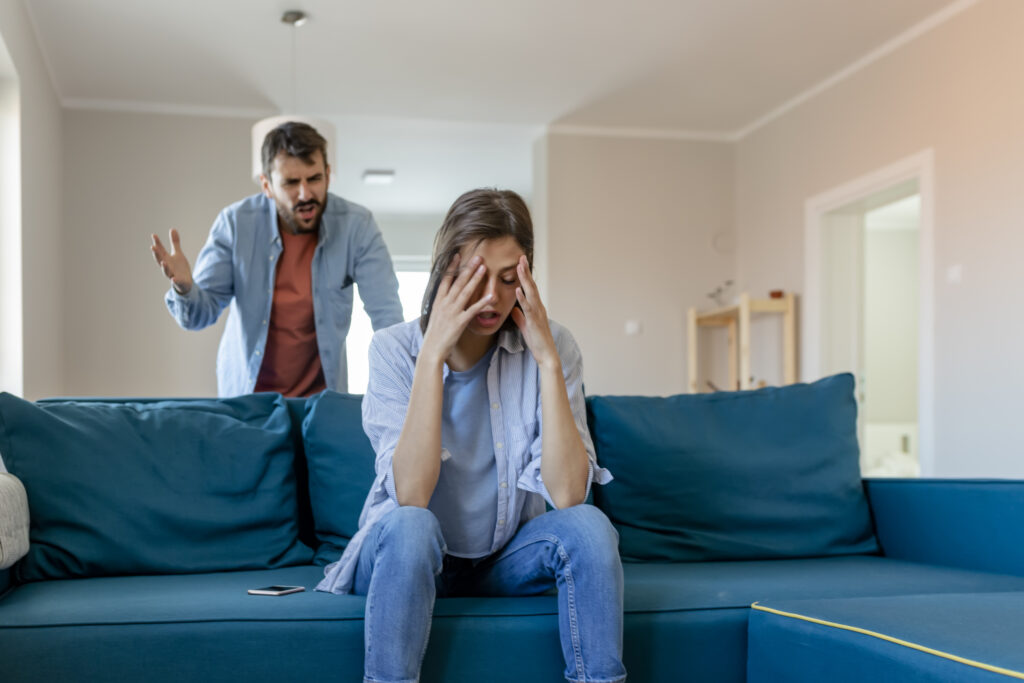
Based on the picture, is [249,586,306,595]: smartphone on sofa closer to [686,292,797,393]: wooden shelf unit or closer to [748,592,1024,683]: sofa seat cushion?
[748,592,1024,683]: sofa seat cushion

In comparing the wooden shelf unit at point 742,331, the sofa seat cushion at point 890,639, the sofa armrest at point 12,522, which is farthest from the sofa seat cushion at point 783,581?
the wooden shelf unit at point 742,331

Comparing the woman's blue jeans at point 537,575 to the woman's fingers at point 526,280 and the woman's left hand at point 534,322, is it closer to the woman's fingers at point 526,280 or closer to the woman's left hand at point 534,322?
the woman's left hand at point 534,322

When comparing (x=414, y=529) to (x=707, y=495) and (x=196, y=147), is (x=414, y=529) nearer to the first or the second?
(x=707, y=495)

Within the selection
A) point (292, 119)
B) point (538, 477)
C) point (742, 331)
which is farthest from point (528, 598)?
point (742, 331)

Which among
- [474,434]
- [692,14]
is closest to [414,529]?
[474,434]

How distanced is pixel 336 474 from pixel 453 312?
0.55 meters

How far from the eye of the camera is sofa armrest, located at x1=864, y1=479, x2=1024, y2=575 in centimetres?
192

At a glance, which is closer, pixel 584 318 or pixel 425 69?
pixel 425 69

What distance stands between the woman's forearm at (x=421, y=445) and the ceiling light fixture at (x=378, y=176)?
6.52 meters

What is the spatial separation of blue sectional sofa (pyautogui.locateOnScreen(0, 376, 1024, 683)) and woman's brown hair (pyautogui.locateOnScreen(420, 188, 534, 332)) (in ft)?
1.62

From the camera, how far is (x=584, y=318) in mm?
6484

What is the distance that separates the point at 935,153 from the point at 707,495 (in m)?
3.31

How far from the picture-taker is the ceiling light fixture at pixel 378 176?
794cm

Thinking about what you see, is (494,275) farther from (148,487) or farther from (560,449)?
(148,487)
